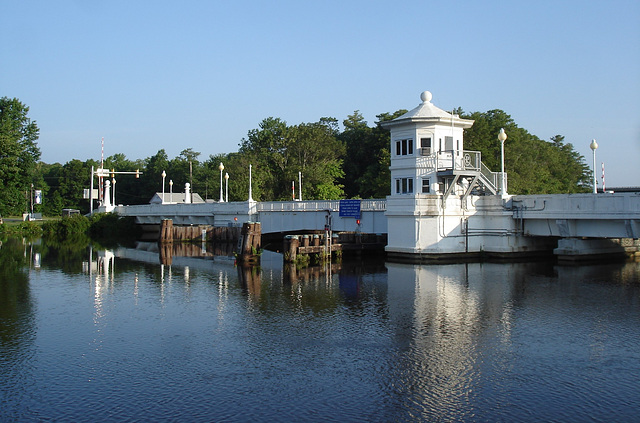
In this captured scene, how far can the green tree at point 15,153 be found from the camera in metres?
69.0

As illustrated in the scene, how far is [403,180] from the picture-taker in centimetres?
4269

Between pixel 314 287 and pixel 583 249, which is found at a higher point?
pixel 583 249

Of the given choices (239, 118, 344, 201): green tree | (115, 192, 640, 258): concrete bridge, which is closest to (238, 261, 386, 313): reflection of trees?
(115, 192, 640, 258): concrete bridge

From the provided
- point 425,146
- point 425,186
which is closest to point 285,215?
point 425,186

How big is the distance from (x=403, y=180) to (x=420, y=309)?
1867cm

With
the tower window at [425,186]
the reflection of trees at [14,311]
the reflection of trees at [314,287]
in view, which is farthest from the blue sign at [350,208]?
the reflection of trees at [14,311]

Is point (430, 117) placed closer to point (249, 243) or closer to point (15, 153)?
point (249, 243)

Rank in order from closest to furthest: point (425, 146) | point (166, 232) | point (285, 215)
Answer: point (425, 146) → point (285, 215) → point (166, 232)

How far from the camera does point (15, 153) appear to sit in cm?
6956

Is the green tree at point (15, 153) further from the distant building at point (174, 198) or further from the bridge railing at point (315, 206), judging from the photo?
the bridge railing at point (315, 206)

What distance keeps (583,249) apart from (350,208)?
50.5ft

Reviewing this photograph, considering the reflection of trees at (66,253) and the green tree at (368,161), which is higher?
the green tree at (368,161)

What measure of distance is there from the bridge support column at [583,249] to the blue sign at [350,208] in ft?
43.5

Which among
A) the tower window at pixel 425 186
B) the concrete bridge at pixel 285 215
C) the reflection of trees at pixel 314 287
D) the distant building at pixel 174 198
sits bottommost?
the reflection of trees at pixel 314 287
